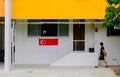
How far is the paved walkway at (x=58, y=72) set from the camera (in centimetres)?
1969

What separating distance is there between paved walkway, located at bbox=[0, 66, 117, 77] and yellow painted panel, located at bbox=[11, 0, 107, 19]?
2893 millimetres

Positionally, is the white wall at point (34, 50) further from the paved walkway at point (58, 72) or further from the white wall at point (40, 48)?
the paved walkway at point (58, 72)

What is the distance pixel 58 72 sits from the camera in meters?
20.6

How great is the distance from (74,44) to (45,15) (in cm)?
342

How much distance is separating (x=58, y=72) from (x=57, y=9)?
3609mm

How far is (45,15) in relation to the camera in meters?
21.7

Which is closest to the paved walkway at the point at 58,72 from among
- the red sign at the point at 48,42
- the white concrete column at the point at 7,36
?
the white concrete column at the point at 7,36

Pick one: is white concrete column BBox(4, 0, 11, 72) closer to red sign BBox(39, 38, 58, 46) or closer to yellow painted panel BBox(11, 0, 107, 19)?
yellow painted panel BBox(11, 0, 107, 19)

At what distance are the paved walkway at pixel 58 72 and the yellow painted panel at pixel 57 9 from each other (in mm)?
2893

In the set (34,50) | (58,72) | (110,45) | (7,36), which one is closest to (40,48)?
(34,50)

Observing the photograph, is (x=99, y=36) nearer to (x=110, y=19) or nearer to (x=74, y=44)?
(x=74, y=44)

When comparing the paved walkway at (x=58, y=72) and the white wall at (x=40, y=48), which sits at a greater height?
the white wall at (x=40, y=48)

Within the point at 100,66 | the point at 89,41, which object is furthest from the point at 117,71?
the point at 89,41

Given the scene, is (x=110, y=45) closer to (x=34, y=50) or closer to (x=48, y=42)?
(x=48, y=42)
